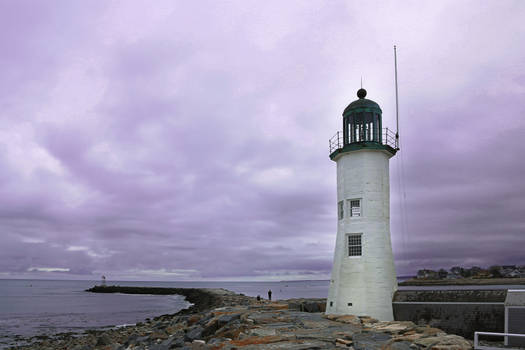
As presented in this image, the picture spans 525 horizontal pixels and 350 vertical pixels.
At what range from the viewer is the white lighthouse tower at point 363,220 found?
54.2 ft

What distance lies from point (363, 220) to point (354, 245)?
1.09m

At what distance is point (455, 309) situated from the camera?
14.9m

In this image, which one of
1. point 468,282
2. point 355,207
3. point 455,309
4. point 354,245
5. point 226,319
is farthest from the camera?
point 355,207

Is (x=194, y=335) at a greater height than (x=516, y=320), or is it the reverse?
(x=516, y=320)

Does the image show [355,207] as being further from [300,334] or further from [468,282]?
[300,334]

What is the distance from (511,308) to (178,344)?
1042 cm

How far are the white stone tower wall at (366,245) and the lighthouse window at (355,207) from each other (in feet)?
0.56

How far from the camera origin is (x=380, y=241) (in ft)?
55.5

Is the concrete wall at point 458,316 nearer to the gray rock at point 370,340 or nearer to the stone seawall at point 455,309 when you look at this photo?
the stone seawall at point 455,309

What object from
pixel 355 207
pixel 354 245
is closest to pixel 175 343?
pixel 354 245

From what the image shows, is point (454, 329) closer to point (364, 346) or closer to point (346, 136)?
point (364, 346)

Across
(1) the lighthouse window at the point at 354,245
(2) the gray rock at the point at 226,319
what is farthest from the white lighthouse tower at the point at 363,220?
(2) the gray rock at the point at 226,319

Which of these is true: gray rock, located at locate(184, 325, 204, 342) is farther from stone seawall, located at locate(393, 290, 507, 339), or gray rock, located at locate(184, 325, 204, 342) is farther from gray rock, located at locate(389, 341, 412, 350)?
stone seawall, located at locate(393, 290, 507, 339)

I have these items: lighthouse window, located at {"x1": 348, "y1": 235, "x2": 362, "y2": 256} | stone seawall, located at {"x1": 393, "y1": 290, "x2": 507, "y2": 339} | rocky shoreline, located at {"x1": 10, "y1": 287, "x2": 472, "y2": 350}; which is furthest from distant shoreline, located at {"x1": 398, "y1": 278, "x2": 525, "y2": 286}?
rocky shoreline, located at {"x1": 10, "y1": 287, "x2": 472, "y2": 350}
